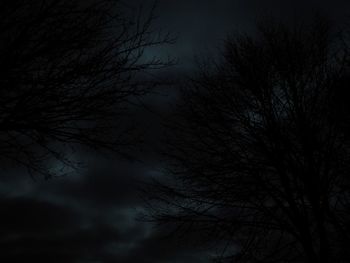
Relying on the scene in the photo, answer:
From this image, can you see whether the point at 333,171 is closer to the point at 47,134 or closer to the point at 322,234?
the point at 322,234

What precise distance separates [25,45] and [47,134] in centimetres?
105

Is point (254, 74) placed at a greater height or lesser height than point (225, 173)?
greater

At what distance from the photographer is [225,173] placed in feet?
30.7

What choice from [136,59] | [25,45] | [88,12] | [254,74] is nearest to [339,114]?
[254,74]

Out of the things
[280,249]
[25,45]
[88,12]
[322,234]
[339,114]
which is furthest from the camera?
[339,114]

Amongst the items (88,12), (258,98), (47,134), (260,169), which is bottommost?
(47,134)

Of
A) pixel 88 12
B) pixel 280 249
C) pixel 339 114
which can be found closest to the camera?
pixel 88 12

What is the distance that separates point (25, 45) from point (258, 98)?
608cm

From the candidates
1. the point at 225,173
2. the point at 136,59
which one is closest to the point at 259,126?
the point at 225,173

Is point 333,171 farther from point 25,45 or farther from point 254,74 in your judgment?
point 25,45

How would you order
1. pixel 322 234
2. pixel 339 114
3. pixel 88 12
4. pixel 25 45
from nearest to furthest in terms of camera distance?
pixel 25 45 < pixel 88 12 < pixel 322 234 < pixel 339 114

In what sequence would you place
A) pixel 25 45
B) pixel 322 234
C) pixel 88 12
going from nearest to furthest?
pixel 25 45 → pixel 88 12 → pixel 322 234

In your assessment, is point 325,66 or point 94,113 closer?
point 94,113

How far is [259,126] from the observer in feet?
31.8
